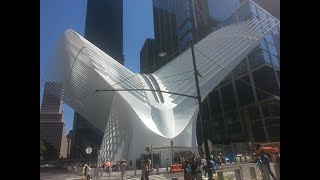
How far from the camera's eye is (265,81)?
72.9 m

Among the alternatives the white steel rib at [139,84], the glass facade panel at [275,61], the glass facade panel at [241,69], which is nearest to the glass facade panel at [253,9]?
the glass facade panel at [275,61]

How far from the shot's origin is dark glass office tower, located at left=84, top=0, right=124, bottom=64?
608ft

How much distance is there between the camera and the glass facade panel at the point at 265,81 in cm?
7075

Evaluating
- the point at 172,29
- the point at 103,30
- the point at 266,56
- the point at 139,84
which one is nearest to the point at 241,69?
the point at 266,56

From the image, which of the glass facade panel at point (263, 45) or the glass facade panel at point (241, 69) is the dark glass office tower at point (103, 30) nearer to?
the glass facade panel at point (241, 69)

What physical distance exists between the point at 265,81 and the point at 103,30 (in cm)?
13498

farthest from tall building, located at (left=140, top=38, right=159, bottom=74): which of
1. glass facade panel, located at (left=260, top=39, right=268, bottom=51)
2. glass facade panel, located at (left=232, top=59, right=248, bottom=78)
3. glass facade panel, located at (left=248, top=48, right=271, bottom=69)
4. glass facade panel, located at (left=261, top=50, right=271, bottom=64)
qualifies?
glass facade panel, located at (left=261, top=50, right=271, bottom=64)

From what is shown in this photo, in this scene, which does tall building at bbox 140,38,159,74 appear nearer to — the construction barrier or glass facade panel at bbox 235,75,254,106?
glass facade panel at bbox 235,75,254,106

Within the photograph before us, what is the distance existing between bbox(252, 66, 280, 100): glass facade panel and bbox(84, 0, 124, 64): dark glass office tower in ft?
383

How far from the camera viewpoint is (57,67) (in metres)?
44.3

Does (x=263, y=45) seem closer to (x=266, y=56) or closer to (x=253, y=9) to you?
(x=266, y=56)
